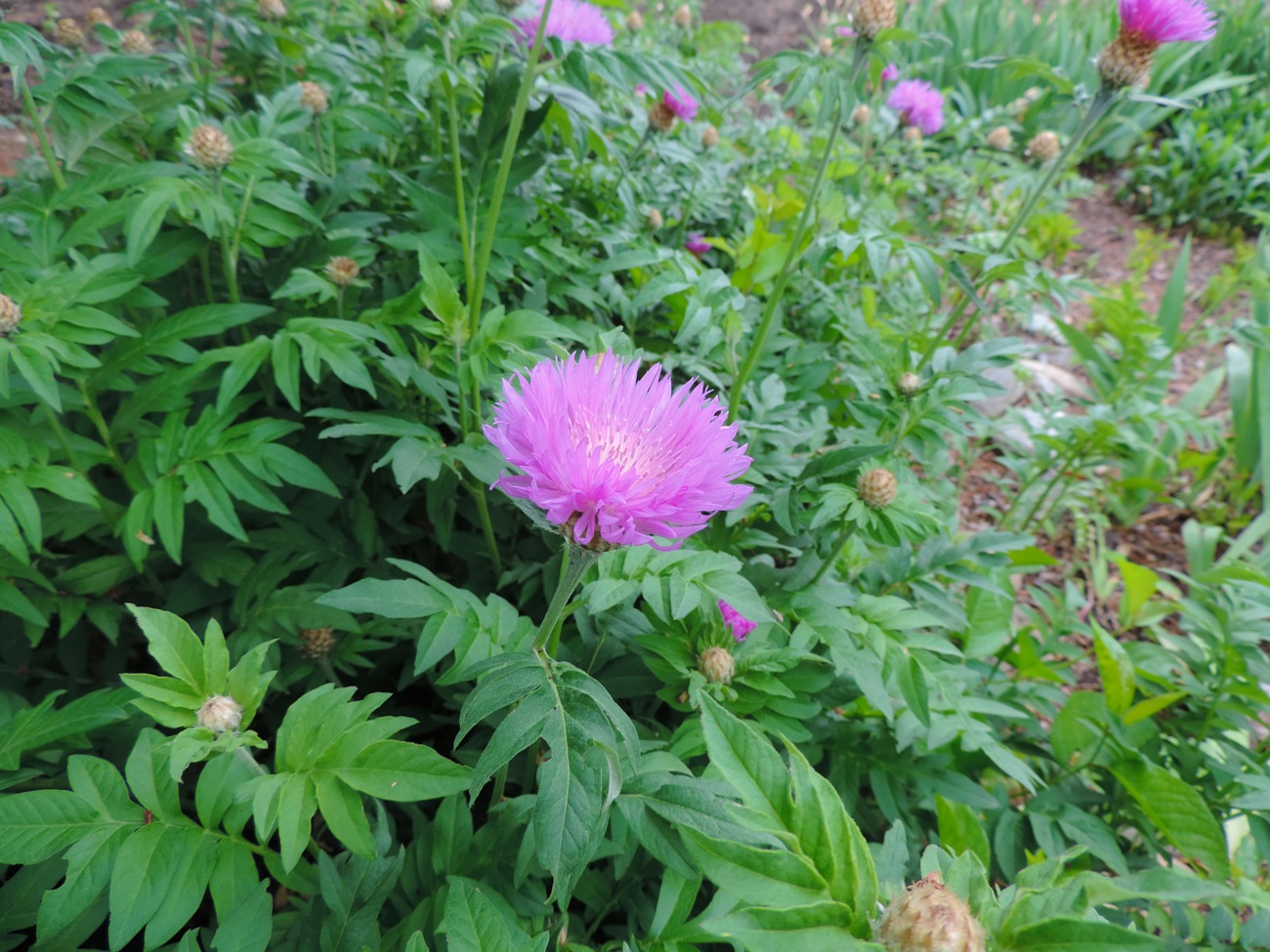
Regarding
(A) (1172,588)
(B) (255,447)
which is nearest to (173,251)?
(B) (255,447)

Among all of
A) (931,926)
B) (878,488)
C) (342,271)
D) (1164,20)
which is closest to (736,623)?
(878,488)

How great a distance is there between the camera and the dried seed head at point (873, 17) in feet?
5.18

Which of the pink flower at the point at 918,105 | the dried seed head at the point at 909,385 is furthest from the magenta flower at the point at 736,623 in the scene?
the pink flower at the point at 918,105

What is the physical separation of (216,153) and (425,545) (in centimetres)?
104

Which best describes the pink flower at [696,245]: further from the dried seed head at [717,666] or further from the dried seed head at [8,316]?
the dried seed head at [8,316]

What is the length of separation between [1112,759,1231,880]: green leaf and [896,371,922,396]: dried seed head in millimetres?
978

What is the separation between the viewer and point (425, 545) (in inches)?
80.7

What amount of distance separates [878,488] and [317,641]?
3.92ft

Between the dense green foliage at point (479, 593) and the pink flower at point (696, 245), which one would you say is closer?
the dense green foliage at point (479, 593)

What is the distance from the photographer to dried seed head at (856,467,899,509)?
1.45 m

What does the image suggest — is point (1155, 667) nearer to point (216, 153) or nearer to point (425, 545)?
point (425, 545)

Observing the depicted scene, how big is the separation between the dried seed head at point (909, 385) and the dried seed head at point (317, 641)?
1.38 metres

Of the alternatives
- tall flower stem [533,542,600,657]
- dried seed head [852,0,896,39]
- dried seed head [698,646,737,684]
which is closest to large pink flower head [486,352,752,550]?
tall flower stem [533,542,600,657]

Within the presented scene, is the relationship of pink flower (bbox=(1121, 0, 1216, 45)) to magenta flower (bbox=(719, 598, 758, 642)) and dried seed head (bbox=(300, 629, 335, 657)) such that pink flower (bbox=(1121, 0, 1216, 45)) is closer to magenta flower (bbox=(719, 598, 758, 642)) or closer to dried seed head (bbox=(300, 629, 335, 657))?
magenta flower (bbox=(719, 598, 758, 642))
